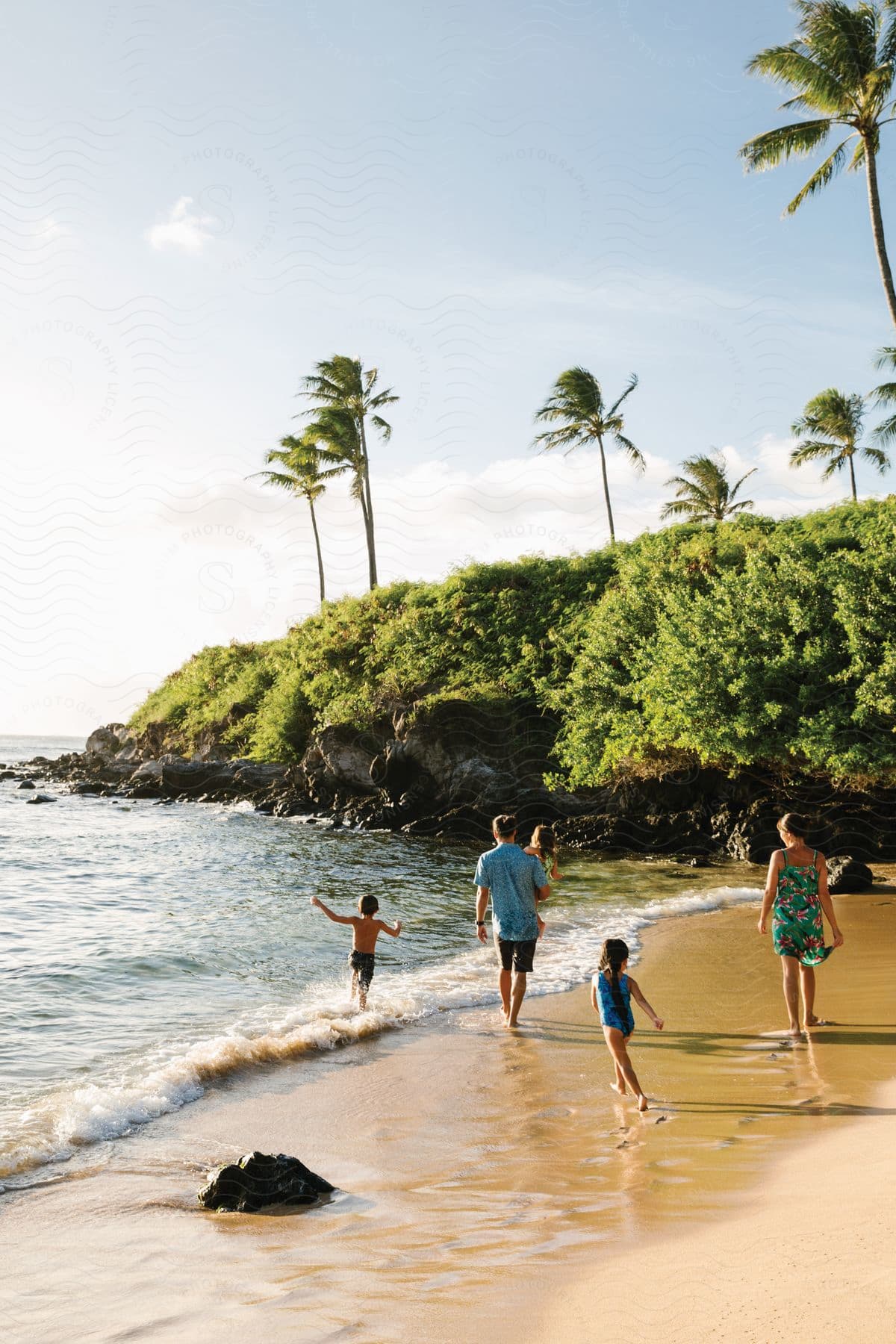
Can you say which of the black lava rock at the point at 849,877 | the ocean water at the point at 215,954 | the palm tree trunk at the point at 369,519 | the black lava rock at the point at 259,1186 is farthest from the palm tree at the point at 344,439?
the black lava rock at the point at 259,1186

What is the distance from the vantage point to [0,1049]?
8.25 metres

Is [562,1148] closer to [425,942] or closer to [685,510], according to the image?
[425,942]

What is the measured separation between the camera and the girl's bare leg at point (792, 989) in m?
7.79

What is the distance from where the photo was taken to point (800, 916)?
7844 mm

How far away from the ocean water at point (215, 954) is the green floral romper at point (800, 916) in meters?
3.36

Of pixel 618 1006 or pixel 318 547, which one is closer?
pixel 618 1006

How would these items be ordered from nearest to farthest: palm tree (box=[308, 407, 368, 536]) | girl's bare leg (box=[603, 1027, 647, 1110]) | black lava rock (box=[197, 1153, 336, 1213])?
black lava rock (box=[197, 1153, 336, 1213]) → girl's bare leg (box=[603, 1027, 647, 1110]) → palm tree (box=[308, 407, 368, 536])

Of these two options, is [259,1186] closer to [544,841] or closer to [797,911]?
[544,841]

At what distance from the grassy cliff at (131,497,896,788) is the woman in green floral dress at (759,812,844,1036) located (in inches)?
405

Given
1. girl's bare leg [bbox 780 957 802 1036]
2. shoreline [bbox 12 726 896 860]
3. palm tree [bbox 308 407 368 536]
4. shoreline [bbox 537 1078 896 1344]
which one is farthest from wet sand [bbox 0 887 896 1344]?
palm tree [bbox 308 407 368 536]

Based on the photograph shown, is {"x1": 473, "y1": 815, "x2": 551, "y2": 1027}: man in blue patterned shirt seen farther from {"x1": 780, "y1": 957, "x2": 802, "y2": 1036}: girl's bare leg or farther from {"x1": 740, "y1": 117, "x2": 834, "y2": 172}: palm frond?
{"x1": 740, "y1": 117, "x2": 834, "y2": 172}: palm frond

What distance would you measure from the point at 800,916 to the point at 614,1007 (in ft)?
7.80

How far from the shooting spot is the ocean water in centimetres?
744

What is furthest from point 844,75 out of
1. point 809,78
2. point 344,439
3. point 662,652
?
point 344,439
